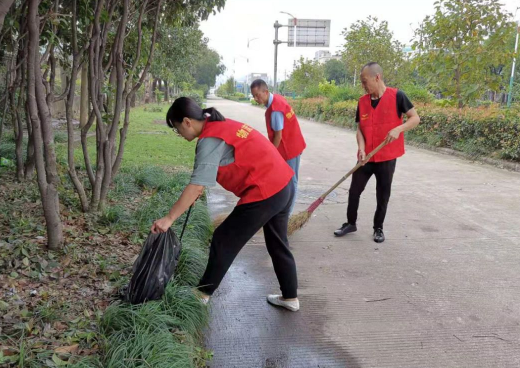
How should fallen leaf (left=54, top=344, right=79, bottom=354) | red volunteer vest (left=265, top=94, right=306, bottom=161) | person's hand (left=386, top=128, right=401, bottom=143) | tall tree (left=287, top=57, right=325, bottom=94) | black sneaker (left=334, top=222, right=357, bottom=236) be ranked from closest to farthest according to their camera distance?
fallen leaf (left=54, top=344, right=79, bottom=354), person's hand (left=386, top=128, right=401, bottom=143), red volunteer vest (left=265, top=94, right=306, bottom=161), black sneaker (left=334, top=222, right=357, bottom=236), tall tree (left=287, top=57, right=325, bottom=94)

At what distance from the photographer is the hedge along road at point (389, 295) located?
2.81 metres

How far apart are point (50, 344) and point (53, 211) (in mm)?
1342

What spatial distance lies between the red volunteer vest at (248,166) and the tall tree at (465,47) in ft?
40.1

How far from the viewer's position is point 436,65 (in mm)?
13930

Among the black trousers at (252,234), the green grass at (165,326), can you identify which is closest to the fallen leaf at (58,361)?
the green grass at (165,326)

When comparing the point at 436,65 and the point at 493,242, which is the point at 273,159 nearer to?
the point at 493,242

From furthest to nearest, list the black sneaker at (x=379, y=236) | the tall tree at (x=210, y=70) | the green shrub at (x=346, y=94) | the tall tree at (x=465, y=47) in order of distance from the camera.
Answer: the tall tree at (x=210, y=70) → the green shrub at (x=346, y=94) → the tall tree at (x=465, y=47) → the black sneaker at (x=379, y=236)

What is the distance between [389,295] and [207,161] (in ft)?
6.25

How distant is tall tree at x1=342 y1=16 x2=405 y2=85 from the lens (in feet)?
72.5

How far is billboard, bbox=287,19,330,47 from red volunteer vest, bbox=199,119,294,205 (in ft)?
86.5

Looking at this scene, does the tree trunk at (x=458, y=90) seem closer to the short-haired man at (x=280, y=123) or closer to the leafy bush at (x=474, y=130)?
the leafy bush at (x=474, y=130)

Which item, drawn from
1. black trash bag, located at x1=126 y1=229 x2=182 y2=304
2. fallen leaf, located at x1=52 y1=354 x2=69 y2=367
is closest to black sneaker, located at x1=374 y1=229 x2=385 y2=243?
black trash bag, located at x1=126 y1=229 x2=182 y2=304

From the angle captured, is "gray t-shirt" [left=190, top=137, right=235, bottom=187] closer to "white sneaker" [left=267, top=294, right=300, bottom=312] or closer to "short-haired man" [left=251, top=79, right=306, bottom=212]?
"white sneaker" [left=267, top=294, right=300, bottom=312]

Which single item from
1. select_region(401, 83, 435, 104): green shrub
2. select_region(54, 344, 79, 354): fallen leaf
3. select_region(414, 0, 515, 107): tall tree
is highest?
select_region(414, 0, 515, 107): tall tree
